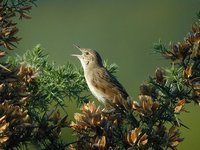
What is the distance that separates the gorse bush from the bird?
3.35 metres

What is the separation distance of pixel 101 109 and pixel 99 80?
17.0ft

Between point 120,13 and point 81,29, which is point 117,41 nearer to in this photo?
point 81,29

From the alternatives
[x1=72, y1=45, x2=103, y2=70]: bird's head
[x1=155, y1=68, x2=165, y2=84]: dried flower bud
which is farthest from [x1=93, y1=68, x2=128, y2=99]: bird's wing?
[x1=155, y1=68, x2=165, y2=84]: dried flower bud

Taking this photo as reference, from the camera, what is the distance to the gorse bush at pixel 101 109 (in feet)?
14.0

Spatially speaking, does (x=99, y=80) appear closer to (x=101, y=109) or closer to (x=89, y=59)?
(x=89, y=59)

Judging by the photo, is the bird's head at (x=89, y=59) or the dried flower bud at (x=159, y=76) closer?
the dried flower bud at (x=159, y=76)

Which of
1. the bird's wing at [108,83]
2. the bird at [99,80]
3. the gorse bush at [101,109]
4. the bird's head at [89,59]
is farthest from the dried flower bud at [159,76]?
the bird's head at [89,59]

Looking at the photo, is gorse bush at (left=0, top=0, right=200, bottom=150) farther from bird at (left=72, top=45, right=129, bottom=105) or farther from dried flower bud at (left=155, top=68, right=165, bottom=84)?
bird at (left=72, top=45, right=129, bottom=105)

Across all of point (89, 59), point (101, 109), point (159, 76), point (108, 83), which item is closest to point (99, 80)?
point (108, 83)

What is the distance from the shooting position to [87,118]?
4473mm

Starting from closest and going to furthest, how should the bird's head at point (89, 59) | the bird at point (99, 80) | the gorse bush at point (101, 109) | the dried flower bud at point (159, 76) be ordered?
the gorse bush at point (101, 109)
the dried flower bud at point (159, 76)
the bird at point (99, 80)
the bird's head at point (89, 59)

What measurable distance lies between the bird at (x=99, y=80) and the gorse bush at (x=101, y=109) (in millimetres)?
3351

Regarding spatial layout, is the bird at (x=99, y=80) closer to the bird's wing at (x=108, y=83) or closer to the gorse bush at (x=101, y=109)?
the bird's wing at (x=108, y=83)

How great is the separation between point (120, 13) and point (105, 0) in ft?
28.2
